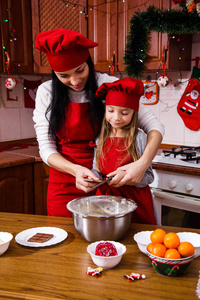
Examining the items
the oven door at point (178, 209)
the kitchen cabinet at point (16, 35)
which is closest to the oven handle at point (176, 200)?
the oven door at point (178, 209)

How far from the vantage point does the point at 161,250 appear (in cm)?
84

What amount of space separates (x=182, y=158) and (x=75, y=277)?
146 cm

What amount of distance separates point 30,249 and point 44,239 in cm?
6

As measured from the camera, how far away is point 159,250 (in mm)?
838

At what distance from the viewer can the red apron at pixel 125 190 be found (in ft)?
4.75

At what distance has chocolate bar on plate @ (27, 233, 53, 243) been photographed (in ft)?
3.41

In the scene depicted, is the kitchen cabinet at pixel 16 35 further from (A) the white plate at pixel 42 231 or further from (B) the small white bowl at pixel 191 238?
(B) the small white bowl at pixel 191 238

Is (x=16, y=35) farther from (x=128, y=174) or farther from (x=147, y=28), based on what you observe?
(x=128, y=174)

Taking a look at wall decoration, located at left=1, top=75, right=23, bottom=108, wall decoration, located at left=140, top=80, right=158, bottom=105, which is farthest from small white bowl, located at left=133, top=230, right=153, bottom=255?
wall decoration, located at left=1, top=75, right=23, bottom=108

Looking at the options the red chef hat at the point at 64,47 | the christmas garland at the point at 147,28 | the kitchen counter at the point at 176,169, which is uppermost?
the christmas garland at the point at 147,28

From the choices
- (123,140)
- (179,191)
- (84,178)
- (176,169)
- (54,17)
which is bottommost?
(179,191)

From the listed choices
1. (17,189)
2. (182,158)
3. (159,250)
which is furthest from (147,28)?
(159,250)

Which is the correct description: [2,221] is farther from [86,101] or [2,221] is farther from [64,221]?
[86,101]

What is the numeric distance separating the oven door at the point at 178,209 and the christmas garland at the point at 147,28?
878 millimetres
